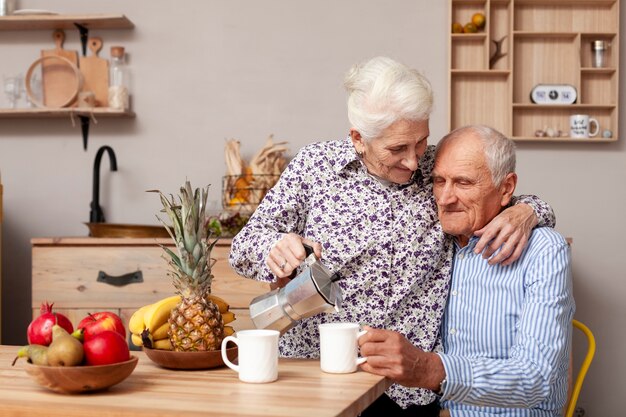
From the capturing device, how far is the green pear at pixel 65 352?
1327 mm

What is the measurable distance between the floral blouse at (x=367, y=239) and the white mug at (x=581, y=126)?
154cm

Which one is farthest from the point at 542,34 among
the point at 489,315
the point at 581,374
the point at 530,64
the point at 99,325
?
the point at 99,325

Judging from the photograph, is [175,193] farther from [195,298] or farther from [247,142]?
[195,298]

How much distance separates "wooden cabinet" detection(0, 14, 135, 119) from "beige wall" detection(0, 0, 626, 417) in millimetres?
61

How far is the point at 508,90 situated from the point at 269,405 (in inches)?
101

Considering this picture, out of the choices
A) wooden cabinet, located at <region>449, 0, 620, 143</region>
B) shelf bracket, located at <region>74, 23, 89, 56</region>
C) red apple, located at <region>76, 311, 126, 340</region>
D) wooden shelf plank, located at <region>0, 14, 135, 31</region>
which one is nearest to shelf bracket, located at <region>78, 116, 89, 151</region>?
shelf bracket, located at <region>74, 23, 89, 56</region>

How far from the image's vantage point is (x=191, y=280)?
61.4 inches

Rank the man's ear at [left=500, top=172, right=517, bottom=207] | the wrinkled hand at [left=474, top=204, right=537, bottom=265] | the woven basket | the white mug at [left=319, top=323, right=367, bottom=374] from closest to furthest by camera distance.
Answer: the white mug at [left=319, top=323, right=367, bottom=374] → the wrinkled hand at [left=474, top=204, right=537, bottom=265] → the man's ear at [left=500, top=172, right=517, bottom=207] → the woven basket

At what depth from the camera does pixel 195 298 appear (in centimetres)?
156

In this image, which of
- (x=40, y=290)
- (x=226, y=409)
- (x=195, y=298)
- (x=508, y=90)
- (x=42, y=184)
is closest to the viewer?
(x=226, y=409)

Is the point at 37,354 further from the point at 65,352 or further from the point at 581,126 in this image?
the point at 581,126

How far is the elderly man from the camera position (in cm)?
162

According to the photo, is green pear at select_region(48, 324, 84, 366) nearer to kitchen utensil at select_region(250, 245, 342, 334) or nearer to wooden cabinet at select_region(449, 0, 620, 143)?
kitchen utensil at select_region(250, 245, 342, 334)

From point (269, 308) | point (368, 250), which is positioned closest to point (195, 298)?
point (269, 308)
